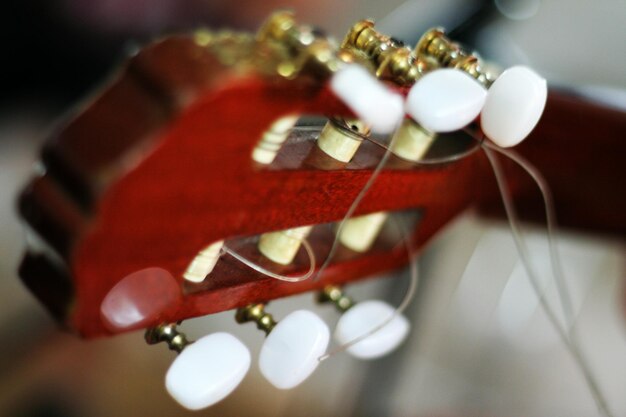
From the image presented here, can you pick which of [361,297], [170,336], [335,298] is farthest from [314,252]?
[361,297]

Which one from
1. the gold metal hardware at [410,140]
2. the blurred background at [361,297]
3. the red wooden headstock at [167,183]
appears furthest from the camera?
the blurred background at [361,297]

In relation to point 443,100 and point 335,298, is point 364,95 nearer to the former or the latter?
point 443,100

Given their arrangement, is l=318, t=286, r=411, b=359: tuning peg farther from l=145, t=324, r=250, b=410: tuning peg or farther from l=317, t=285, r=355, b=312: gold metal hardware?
l=145, t=324, r=250, b=410: tuning peg

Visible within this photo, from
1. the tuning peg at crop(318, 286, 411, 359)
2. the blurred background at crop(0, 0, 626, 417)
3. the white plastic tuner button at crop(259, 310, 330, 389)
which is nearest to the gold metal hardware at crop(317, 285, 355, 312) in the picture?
the tuning peg at crop(318, 286, 411, 359)

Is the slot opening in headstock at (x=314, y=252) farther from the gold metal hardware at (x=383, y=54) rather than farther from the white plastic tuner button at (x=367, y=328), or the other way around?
the gold metal hardware at (x=383, y=54)

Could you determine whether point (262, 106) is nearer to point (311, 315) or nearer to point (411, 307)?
point (311, 315)

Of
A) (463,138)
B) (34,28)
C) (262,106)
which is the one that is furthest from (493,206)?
(34,28)

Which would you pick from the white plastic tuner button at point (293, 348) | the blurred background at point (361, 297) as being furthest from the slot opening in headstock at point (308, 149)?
the blurred background at point (361, 297)
